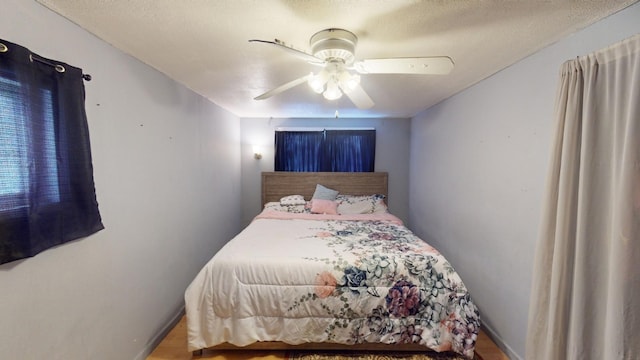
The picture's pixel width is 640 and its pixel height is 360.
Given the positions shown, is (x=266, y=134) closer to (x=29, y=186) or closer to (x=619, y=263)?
(x=29, y=186)

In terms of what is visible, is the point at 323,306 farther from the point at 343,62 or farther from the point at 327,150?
the point at 327,150

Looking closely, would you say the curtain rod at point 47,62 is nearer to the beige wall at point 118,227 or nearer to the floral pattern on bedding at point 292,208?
the beige wall at point 118,227

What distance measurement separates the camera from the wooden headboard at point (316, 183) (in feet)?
14.0

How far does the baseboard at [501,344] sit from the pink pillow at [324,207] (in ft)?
6.92

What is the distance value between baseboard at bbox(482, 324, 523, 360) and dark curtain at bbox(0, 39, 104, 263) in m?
2.86

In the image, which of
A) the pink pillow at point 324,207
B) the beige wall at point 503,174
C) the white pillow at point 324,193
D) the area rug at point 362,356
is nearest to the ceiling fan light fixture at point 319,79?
the beige wall at point 503,174

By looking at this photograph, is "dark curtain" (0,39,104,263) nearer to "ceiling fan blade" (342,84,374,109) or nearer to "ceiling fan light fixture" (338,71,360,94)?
"ceiling fan light fixture" (338,71,360,94)

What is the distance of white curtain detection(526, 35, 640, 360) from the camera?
111cm

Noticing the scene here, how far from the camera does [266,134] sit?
4.32m

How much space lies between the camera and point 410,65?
144cm

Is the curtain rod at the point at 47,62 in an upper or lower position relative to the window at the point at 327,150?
upper

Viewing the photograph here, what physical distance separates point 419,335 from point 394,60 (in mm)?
1868

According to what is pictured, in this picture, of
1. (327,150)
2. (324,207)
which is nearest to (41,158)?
(324,207)

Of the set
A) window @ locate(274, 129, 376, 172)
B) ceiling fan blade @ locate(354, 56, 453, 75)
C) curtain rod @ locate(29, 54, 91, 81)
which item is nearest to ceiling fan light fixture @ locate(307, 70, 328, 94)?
ceiling fan blade @ locate(354, 56, 453, 75)
